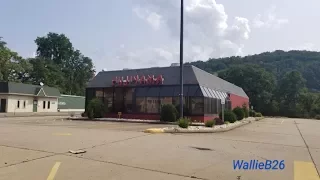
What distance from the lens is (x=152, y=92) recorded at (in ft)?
119

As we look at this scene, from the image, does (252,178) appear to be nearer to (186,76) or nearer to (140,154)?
(140,154)

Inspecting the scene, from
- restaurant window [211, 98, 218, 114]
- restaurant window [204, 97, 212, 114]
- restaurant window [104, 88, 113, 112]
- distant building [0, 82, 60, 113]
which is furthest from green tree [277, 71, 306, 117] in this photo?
restaurant window [104, 88, 113, 112]

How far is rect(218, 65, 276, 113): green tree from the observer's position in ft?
282

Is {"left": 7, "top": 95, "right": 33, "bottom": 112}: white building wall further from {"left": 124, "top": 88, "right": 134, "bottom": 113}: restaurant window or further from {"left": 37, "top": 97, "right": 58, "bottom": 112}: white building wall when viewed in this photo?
{"left": 124, "top": 88, "right": 134, "bottom": 113}: restaurant window

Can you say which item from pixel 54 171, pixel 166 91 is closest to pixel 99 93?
pixel 166 91

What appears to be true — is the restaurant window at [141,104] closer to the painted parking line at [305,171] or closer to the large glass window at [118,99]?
the large glass window at [118,99]

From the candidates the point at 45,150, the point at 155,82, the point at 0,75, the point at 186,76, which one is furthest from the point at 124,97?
the point at 0,75

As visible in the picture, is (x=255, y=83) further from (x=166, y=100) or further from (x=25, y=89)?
(x=25, y=89)

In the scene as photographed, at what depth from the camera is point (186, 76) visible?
34.8m

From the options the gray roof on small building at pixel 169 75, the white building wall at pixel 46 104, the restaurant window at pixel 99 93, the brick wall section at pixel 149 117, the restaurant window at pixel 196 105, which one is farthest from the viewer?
the white building wall at pixel 46 104

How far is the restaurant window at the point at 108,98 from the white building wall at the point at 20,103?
21.4m

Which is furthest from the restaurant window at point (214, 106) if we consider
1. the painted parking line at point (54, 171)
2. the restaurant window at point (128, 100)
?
the painted parking line at point (54, 171)

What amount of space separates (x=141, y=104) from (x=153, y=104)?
1632mm

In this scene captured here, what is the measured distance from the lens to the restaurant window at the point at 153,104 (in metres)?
35.6
